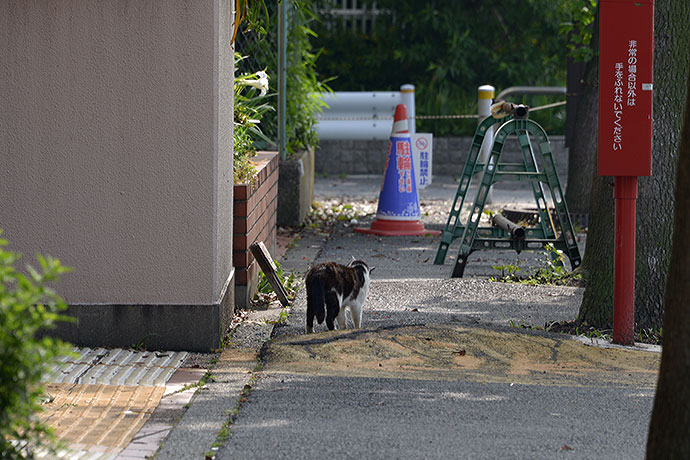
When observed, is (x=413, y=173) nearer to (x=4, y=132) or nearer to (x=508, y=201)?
(x=508, y=201)

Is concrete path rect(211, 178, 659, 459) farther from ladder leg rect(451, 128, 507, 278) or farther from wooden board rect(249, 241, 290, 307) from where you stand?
ladder leg rect(451, 128, 507, 278)

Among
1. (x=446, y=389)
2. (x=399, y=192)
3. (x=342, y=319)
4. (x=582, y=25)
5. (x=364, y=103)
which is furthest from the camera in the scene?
(x=364, y=103)

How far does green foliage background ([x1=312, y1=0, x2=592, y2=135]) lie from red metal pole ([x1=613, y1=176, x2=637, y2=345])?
1224 centimetres

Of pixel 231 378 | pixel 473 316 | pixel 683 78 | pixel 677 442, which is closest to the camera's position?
pixel 677 442

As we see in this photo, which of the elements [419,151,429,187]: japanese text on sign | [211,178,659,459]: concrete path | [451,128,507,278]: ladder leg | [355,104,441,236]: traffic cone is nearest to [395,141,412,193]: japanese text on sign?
[355,104,441,236]: traffic cone

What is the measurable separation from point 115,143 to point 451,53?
45.3ft

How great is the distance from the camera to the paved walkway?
4.48 meters

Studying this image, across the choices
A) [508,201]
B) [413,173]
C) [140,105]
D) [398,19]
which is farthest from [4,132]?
[398,19]

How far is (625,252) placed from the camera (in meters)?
6.54

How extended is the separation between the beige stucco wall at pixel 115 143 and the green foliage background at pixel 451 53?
13.0m

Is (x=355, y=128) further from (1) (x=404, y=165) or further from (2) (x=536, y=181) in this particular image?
(2) (x=536, y=181)

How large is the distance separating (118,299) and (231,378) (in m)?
1.03

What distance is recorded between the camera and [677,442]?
3510 mm

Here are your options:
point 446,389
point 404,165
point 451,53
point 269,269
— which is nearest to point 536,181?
point 404,165
